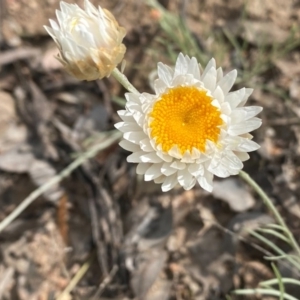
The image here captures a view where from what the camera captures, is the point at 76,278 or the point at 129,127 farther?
the point at 76,278

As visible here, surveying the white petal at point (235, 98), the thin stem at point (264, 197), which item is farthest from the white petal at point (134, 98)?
the thin stem at point (264, 197)

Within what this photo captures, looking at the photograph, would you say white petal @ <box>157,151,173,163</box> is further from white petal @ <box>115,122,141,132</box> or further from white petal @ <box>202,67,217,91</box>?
white petal @ <box>202,67,217,91</box>

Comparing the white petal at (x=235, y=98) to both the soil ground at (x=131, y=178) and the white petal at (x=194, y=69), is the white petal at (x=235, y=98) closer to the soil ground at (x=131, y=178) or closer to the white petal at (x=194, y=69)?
the white petal at (x=194, y=69)

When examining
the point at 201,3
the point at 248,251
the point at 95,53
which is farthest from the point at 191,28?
the point at 95,53

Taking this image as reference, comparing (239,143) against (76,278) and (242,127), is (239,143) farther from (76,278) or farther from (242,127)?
(76,278)

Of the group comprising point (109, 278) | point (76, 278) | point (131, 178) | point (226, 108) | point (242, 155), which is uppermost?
point (226, 108)

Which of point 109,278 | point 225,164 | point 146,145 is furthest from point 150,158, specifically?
point 109,278

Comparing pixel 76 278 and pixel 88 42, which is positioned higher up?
pixel 88 42
